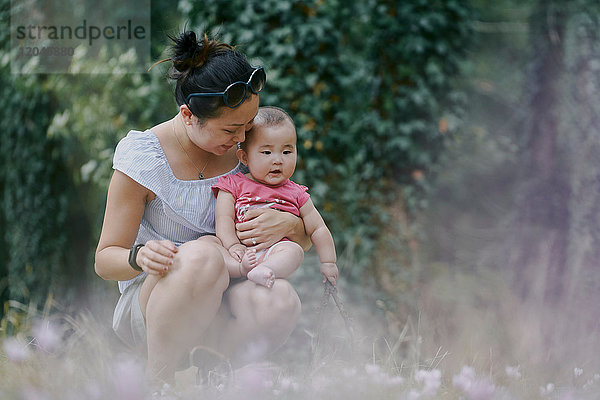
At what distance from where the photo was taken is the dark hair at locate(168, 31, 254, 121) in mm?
1823

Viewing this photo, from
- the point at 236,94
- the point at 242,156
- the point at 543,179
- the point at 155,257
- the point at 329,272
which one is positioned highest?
the point at 236,94

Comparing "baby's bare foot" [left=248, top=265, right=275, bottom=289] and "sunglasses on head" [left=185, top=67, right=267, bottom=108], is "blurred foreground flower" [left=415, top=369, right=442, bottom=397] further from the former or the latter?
"sunglasses on head" [left=185, top=67, right=267, bottom=108]

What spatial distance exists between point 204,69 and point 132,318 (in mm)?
780

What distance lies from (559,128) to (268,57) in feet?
6.65

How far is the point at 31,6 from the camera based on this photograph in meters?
4.43

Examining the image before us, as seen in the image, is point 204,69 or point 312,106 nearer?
point 204,69

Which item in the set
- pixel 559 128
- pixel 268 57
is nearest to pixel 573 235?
pixel 559 128

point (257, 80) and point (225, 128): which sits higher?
point (257, 80)

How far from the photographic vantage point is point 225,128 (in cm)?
186

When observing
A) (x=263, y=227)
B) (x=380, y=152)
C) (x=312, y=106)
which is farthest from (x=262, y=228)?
(x=380, y=152)

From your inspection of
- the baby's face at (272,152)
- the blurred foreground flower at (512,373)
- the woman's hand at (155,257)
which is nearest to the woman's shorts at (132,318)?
the woman's hand at (155,257)

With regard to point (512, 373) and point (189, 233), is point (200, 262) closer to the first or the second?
point (189, 233)

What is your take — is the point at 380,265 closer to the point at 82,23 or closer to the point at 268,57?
the point at 268,57

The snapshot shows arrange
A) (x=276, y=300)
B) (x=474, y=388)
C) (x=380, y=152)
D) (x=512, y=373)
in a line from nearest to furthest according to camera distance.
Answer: (x=474, y=388) < (x=276, y=300) < (x=512, y=373) < (x=380, y=152)
